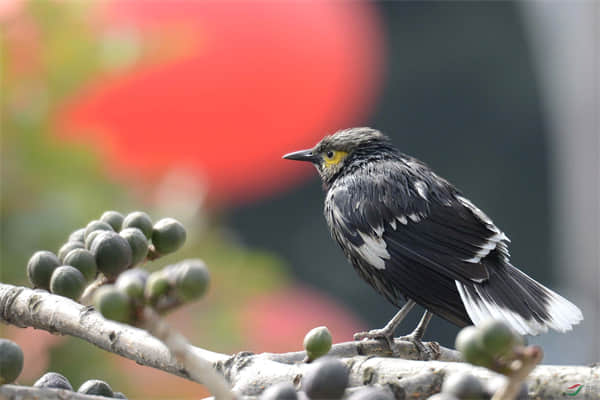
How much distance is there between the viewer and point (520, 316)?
1646mm

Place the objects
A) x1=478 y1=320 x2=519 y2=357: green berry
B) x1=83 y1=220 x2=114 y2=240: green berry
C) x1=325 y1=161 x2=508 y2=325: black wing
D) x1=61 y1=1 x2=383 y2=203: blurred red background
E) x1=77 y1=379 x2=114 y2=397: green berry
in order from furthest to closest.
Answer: x1=61 y1=1 x2=383 y2=203: blurred red background, x1=325 y1=161 x2=508 y2=325: black wing, x1=83 y1=220 x2=114 y2=240: green berry, x1=77 y1=379 x2=114 y2=397: green berry, x1=478 y1=320 x2=519 y2=357: green berry

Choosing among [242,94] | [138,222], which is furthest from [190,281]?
[242,94]

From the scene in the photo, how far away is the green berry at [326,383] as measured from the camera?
725 mm

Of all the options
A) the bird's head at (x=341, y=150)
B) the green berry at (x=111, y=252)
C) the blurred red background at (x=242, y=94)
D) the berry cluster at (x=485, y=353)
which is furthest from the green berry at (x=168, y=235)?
the blurred red background at (x=242, y=94)

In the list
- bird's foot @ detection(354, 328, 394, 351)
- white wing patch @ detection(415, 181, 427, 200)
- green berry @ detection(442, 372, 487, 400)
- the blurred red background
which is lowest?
bird's foot @ detection(354, 328, 394, 351)

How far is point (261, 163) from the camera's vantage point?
6.26 metres

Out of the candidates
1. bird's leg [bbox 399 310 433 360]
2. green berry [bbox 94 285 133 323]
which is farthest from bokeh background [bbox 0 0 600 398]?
green berry [bbox 94 285 133 323]

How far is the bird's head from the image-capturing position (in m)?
2.19

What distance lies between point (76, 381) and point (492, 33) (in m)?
5.97

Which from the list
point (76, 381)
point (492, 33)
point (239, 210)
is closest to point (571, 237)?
point (492, 33)

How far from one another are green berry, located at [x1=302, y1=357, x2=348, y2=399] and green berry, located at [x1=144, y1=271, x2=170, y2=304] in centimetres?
17

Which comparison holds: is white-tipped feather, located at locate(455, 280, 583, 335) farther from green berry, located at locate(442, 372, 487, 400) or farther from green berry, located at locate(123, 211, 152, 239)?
green berry, located at locate(442, 372, 487, 400)
